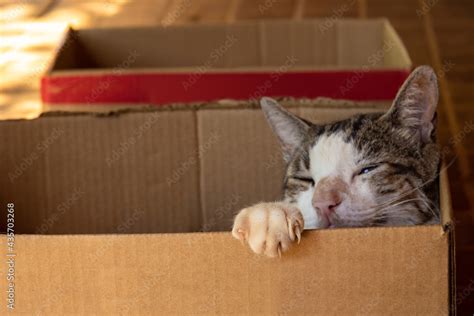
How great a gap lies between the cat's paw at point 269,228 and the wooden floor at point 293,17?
3.73ft

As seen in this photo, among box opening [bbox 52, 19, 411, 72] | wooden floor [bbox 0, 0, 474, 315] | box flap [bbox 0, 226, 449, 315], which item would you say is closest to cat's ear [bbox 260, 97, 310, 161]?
box flap [bbox 0, 226, 449, 315]

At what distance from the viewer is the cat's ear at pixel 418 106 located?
1.13 m

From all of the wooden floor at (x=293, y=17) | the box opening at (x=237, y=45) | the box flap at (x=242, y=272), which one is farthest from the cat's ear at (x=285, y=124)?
the wooden floor at (x=293, y=17)

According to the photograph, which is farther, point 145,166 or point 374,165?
point 145,166

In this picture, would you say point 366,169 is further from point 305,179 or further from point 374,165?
point 305,179

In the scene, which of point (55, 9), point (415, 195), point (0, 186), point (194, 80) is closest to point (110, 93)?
point (194, 80)

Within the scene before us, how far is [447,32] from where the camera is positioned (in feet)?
10.1

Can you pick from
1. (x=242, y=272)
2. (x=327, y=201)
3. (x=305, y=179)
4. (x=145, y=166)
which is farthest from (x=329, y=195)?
(x=145, y=166)

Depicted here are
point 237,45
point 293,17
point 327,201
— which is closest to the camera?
point 327,201

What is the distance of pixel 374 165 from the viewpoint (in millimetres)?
1176

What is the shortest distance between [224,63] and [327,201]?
97cm

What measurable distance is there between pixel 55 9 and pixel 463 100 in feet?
5.59

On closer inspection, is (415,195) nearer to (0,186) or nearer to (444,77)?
(0,186)

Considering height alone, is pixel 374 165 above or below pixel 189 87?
below
